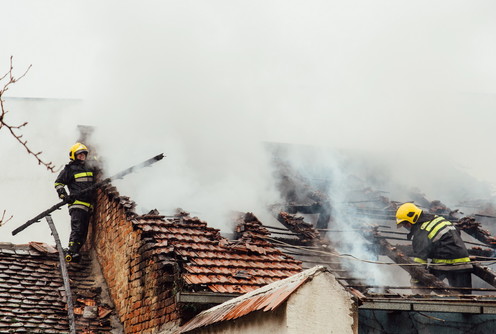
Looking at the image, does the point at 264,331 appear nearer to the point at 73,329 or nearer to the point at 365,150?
the point at 73,329

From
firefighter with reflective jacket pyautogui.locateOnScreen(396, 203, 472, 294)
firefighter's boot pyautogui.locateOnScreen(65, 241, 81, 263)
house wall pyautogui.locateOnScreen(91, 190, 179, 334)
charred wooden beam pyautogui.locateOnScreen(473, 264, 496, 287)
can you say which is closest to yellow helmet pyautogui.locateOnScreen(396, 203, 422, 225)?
firefighter with reflective jacket pyautogui.locateOnScreen(396, 203, 472, 294)

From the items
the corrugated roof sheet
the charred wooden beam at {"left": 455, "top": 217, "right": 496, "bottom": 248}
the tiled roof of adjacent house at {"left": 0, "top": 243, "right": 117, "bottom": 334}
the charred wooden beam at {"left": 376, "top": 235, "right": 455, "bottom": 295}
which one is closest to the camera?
the corrugated roof sheet

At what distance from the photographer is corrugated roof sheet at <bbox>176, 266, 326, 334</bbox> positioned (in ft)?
14.6

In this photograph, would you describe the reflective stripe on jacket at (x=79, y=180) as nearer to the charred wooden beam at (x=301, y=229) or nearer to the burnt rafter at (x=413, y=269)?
the charred wooden beam at (x=301, y=229)

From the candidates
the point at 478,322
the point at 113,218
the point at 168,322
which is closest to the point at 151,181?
the point at 113,218

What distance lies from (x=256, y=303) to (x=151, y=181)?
5652 millimetres

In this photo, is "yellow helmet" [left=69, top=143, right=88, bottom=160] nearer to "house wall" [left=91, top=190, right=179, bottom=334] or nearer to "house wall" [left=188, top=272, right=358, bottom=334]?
"house wall" [left=91, top=190, right=179, bottom=334]

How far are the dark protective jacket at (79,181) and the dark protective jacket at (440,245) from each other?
5.02 metres

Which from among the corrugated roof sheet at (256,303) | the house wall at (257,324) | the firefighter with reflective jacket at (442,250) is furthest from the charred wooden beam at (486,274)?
the house wall at (257,324)

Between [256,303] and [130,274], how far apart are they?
3.32 metres

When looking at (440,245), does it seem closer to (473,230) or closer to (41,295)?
(473,230)

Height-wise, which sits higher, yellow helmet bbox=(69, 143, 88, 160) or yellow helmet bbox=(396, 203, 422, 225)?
yellow helmet bbox=(69, 143, 88, 160)

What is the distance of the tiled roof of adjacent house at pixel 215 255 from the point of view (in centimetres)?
678

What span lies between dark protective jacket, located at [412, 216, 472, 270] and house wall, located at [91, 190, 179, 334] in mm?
Result: 3939
